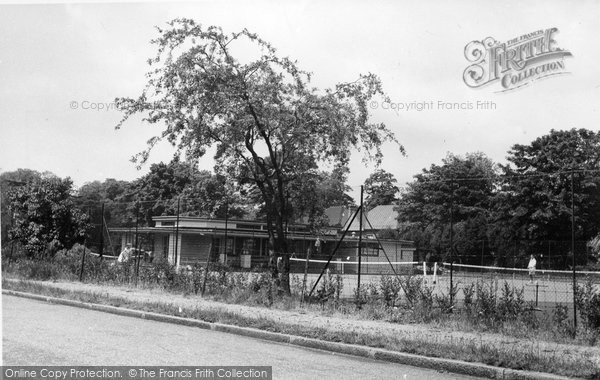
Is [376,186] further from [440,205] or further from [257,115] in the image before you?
[440,205]

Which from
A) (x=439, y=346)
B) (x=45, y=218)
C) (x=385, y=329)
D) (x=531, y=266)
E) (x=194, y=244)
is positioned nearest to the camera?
(x=439, y=346)

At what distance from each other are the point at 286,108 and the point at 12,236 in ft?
54.3

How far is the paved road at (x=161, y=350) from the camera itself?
743 cm

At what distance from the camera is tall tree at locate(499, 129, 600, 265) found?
4356 cm

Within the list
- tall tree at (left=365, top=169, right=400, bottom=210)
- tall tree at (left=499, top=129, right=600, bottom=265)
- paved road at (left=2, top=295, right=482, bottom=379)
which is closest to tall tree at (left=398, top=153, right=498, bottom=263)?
tall tree at (left=499, top=129, right=600, bottom=265)

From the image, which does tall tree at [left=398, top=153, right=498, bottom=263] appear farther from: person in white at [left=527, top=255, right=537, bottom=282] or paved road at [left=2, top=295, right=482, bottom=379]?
paved road at [left=2, top=295, right=482, bottom=379]

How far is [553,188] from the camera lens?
4891 centimetres

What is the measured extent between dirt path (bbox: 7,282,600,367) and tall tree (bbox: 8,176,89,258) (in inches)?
448

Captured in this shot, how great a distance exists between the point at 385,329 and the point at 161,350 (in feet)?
15.4

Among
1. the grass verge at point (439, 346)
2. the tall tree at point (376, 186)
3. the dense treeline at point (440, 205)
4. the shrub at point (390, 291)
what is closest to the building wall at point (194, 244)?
the dense treeline at point (440, 205)

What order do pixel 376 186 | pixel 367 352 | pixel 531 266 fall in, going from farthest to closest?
pixel 376 186
pixel 531 266
pixel 367 352

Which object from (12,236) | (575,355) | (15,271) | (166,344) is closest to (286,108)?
(166,344)


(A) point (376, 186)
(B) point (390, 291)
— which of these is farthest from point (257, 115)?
(A) point (376, 186)

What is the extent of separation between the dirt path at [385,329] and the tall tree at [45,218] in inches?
448
